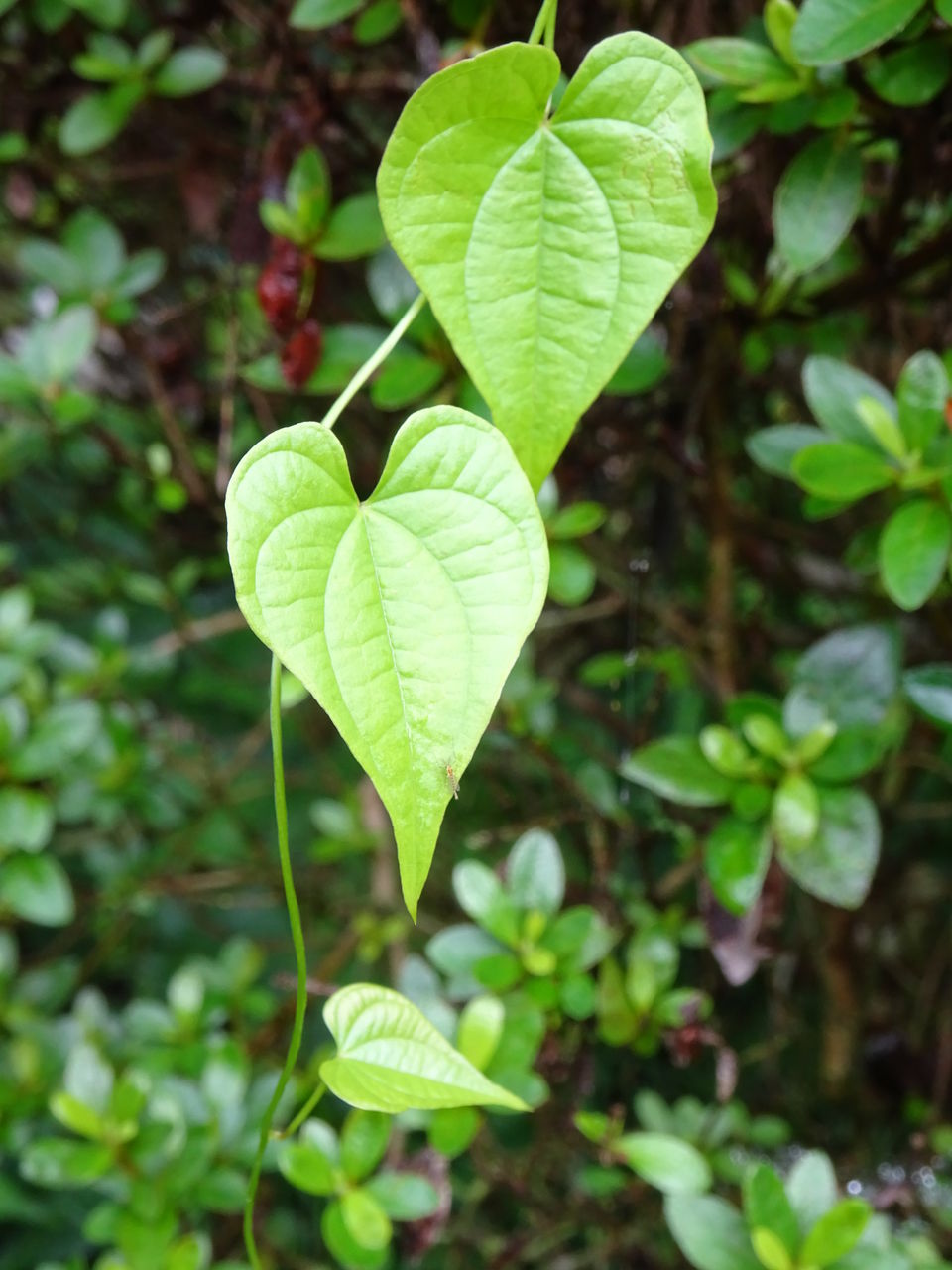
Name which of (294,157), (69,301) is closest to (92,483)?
(69,301)

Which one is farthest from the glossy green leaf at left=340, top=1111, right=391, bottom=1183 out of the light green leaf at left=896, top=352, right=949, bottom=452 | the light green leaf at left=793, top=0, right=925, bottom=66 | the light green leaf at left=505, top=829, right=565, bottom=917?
the light green leaf at left=793, top=0, right=925, bottom=66

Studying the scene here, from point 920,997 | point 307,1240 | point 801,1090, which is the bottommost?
point 307,1240

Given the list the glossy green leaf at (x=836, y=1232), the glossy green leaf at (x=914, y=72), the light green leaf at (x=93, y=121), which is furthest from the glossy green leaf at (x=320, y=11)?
the glossy green leaf at (x=836, y=1232)

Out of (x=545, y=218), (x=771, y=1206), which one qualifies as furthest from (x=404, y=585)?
(x=771, y=1206)

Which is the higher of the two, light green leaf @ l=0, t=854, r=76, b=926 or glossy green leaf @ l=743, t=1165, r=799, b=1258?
glossy green leaf @ l=743, t=1165, r=799, b=1258

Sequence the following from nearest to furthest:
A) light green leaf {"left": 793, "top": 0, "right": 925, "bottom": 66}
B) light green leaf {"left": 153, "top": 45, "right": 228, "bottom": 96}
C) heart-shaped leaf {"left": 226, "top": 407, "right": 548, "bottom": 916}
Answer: heart-shaped leaf {"left": 226, "top": 407, "right": 548, "bottom": 916} < light green leaf {"left": 793, "top": 0, "right": 925, "bottom": 66} < light green leaf {"left": 153, "top": 45, "right": 228, "bottom": 96}

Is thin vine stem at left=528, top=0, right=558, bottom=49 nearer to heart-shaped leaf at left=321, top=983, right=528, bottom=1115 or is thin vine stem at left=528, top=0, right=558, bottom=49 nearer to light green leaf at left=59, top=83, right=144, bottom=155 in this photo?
heart-shaped leaf at left=321, top=983, right=528, bottom=1115

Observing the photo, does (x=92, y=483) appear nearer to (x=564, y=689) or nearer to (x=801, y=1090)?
(x=564, y=689)
